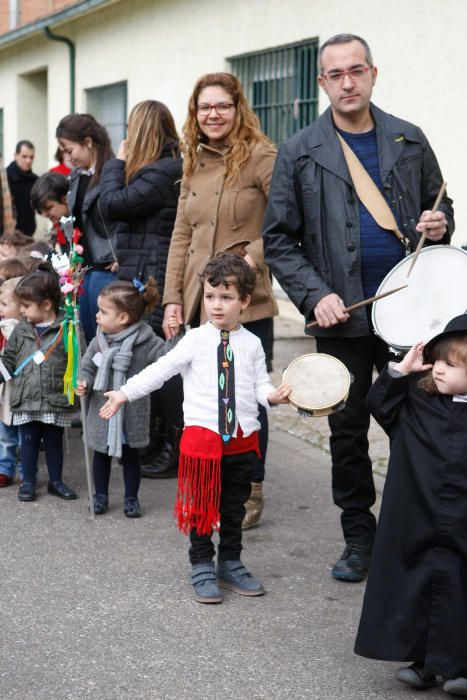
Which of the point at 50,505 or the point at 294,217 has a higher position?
the point at 294,217

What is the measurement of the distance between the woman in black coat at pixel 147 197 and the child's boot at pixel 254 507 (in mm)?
699

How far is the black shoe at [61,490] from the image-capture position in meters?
5.87

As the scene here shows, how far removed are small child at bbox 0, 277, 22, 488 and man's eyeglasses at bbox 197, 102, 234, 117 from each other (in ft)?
5.33

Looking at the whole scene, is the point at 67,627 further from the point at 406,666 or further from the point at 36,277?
the point at 36,277

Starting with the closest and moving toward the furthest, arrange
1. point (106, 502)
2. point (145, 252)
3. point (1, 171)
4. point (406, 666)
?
point (406, 666) → point (106, 502) → point (145, 252) → point (1, 171)

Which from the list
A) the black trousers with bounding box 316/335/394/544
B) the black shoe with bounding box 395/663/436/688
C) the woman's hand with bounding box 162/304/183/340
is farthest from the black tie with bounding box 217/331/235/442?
the black shoe with bounding box 395/663/436/688

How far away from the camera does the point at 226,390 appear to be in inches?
174

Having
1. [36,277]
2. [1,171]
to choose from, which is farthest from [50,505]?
[1,171]

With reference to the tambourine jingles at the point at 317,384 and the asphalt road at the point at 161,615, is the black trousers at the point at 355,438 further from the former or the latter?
the tambourine jingles at the point at 317,384

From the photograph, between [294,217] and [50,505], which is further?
[50,505]

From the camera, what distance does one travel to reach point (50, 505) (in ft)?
18.9

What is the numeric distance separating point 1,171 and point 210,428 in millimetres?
5302

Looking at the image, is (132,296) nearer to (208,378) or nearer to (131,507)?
(131,507)

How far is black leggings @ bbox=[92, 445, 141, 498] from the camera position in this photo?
564 cm
